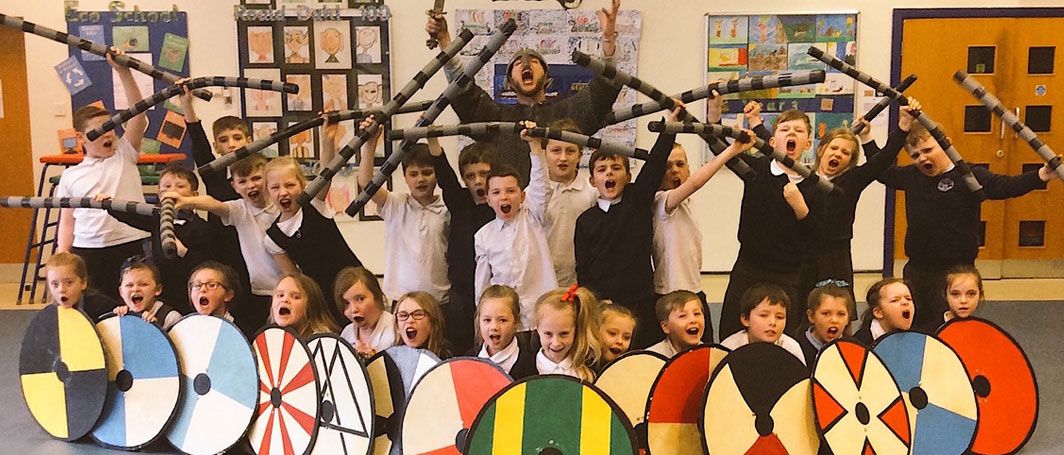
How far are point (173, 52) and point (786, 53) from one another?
483 cm

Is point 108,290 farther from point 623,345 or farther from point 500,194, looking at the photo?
point 623,345

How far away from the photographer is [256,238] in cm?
398

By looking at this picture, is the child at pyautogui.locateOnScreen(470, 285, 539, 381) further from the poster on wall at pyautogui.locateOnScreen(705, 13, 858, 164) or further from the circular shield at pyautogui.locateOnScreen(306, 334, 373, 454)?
the poster on wall at pyautogui.locateOnScreen(705, 13, 858, 164)

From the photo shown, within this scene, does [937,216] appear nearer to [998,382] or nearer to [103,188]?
[998,382]

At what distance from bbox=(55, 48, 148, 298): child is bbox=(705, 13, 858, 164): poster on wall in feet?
14.7

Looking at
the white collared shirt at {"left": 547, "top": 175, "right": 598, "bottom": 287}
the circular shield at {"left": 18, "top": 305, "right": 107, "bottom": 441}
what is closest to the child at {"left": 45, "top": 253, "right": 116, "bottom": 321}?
the circular shield at {"left": 18, "top": 305, "right": 107, "bottom": 441}

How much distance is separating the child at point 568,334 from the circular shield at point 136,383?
1516 millimetres

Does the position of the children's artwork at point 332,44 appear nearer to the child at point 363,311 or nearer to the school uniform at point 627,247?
the child at point 363,311

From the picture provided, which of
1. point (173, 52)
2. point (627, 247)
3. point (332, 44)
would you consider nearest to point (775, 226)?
point (627, 247)

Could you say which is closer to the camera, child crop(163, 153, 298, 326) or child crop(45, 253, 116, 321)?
child crop(45, 253, 116, 321)

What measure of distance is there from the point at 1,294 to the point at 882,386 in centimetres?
675

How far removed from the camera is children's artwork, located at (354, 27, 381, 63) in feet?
23.9

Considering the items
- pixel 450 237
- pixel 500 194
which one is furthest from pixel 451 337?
pixel 500 194

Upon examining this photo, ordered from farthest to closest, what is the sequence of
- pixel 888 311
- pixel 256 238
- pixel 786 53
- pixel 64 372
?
pixel 786 53, pixel 256 238, pixel 64 372, pixel 888 311
